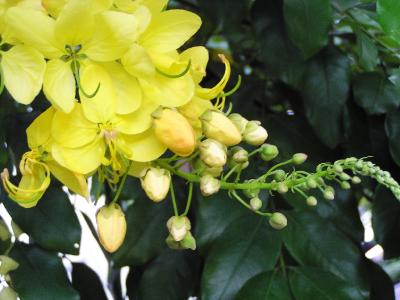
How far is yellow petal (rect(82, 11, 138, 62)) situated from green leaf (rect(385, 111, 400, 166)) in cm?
30

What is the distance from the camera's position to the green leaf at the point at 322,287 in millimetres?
531

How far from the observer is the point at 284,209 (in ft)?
2.01

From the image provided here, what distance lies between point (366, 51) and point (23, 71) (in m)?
0.33

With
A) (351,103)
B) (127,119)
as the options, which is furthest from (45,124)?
(351,103)

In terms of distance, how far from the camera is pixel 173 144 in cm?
37

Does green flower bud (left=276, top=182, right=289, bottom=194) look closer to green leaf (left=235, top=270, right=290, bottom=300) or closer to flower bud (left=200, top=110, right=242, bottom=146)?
flower bud (left=200, top=110, right=242, bottom=146)

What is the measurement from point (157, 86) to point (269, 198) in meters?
0.25

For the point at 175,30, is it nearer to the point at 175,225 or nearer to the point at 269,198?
the point at 175,225

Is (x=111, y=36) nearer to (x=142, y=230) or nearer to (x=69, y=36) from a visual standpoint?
(x=69, y=36)

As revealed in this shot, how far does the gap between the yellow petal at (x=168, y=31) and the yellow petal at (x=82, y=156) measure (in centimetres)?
7

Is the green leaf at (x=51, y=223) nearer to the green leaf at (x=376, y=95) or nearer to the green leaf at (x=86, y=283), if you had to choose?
the green leaf at (x=86, y=283)

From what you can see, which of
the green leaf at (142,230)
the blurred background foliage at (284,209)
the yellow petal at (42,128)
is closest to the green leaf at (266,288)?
the blurred background foliage at (284,209)

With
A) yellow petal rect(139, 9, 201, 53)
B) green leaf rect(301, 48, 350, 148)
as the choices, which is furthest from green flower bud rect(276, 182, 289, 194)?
green leaf rect(301, 48, 350, 148)

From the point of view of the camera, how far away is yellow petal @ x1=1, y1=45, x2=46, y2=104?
1.18 ft
